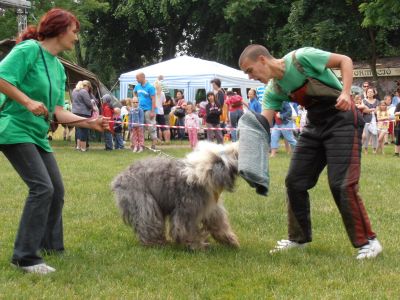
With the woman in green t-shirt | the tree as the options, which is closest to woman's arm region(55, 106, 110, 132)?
the woman in green t-shirt

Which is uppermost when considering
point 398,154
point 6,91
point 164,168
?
point 6,91

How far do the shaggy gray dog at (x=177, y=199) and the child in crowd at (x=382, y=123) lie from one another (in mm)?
11361

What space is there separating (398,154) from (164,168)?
37.2 ft

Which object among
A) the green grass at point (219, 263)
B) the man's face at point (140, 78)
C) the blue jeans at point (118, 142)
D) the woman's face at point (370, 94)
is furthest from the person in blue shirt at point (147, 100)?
the green grass at point (219, 263)

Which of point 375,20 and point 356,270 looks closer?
point 356,270

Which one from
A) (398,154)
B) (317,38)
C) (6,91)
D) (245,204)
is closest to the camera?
(6,91)

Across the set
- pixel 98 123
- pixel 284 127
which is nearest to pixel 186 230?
pixel 98 123

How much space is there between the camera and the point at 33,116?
4148 millimetres

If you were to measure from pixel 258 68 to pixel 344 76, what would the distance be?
664 mm

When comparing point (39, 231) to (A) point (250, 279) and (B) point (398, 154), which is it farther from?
(B) point (398, 154)

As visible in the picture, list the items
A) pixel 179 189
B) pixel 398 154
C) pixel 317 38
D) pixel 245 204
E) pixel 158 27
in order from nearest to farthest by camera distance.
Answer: pixel 179 189 < pixel 245 204 < pixel 398 154 < pixel 317 38 < pixel 158 27

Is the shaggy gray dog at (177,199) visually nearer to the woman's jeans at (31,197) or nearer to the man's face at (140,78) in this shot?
the woman's jeans at (31,197)

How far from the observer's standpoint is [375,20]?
2031cm

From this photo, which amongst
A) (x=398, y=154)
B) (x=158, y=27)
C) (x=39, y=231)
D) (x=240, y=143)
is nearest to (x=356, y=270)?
(x=240, y=143)
